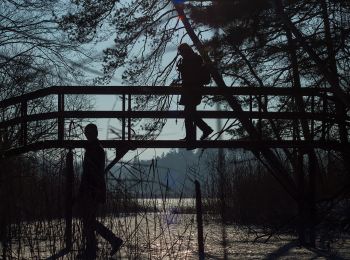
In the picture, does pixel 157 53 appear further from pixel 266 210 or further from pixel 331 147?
pixel 331 147

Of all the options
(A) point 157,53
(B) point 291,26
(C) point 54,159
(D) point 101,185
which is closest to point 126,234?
(D) point 101,185

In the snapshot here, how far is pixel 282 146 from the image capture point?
1044 centimetres

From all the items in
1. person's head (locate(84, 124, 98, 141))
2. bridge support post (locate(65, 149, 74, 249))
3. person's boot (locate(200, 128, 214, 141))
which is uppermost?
person's boot (locate(200, 128, 214, 141))

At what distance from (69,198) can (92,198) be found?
820mm

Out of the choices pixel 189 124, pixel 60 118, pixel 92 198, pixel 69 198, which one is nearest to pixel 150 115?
pixel 189 124

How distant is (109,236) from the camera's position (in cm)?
736

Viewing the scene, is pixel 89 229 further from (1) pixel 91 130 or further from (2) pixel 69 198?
(1) pixel 91 130

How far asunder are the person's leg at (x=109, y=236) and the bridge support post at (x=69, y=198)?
0.31 m

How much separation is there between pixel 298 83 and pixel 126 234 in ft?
25.8

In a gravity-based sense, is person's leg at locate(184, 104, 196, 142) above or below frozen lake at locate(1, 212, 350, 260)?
above

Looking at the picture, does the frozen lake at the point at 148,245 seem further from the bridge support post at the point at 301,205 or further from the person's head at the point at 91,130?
the person's head at the point at 91,130

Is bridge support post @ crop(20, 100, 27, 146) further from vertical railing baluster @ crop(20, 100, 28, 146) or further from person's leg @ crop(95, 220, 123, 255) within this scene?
person's leg @ crop(95, 220, 123, 255)

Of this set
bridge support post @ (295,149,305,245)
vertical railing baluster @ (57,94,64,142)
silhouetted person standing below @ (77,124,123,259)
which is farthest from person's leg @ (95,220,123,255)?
bridge support post @ (295,149,305,245)

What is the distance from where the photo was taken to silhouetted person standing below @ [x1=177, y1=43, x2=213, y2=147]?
10062mm
